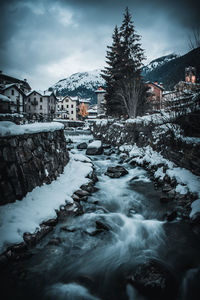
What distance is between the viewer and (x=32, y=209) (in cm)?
409

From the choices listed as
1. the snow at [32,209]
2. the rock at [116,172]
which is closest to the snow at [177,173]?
the rock at [116,172]

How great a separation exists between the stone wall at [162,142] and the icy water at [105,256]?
6.87ft

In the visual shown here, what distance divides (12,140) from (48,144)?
→ 2.22 m

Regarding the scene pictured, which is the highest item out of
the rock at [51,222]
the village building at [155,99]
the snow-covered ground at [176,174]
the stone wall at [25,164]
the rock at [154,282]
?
the village building at [155,99]

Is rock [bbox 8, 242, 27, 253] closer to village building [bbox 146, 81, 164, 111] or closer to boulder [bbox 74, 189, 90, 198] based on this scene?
boulder [bbox 74, 189, 90, 198]

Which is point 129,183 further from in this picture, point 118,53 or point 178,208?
point 118,53

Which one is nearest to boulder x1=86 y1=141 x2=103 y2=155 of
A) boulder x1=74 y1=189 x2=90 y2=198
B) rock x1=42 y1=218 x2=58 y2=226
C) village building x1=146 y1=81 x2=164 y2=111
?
village building x1=146 y1=81 x2=164 y2=111

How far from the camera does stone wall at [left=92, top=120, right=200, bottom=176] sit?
5.92 m

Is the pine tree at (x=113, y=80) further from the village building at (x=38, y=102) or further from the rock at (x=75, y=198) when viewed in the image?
the village building at (x=38, y=102)

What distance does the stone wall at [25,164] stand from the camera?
3.83 metres

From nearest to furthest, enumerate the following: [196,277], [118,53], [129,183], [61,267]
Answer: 1. [196,277]
2. [61,267]
3. [129,183]
4. [118,53]

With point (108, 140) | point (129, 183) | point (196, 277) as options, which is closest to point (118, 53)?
point (108, 140)

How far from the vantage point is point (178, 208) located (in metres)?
4.99

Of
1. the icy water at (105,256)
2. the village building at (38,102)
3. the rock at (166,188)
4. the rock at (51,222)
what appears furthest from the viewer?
the village building at (38,102)
